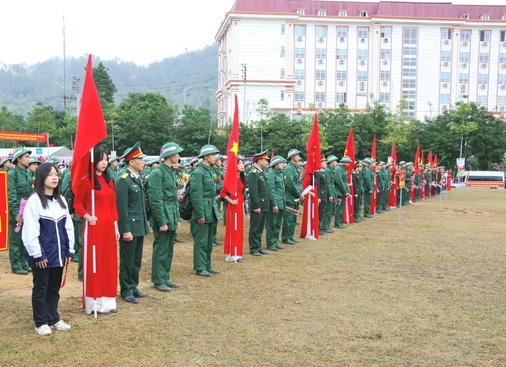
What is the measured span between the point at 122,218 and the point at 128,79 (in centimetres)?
17613

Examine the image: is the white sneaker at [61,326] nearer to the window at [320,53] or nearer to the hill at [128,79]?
the window at [320,53]

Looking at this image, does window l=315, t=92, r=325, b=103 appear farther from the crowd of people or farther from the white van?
the crowd of people

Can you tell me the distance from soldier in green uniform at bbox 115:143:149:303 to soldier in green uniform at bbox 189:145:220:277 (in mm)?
1458

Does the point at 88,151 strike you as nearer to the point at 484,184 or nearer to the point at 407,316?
the point at 407,316

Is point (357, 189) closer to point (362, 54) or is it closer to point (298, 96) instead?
point (298, 96)

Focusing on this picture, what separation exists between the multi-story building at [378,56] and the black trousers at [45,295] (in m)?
62.5

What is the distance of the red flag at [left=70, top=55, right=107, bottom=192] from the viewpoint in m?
5.97

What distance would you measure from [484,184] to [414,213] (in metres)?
31.7

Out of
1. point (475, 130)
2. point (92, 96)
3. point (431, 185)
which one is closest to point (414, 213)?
point (431, 185)

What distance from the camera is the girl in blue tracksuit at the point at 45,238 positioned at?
5.31m

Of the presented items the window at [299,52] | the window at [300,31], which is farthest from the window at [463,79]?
the window at [300,31]

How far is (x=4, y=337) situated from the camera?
5477mm

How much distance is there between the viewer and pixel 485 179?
48.8 metres

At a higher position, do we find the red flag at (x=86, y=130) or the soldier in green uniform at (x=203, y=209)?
the red flag at (x=86, y=130)
